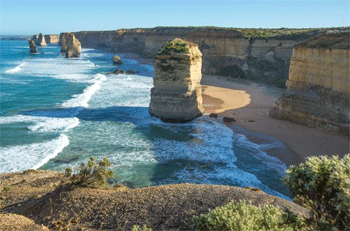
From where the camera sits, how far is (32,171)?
14.7 m

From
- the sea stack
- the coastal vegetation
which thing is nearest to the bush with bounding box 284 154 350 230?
the coastal vegetation

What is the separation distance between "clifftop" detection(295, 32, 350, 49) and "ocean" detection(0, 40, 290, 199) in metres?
8.63

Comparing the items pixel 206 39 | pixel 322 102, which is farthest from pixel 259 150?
pixel 206 39

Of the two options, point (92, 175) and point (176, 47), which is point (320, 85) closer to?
point (176, 47)

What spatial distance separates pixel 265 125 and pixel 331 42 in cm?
775

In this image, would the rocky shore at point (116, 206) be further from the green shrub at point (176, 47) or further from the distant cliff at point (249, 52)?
the distant cliff at point (249, 52)

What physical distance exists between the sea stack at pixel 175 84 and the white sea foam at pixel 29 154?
8612 millimetres

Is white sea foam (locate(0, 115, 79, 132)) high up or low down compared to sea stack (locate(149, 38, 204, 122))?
down

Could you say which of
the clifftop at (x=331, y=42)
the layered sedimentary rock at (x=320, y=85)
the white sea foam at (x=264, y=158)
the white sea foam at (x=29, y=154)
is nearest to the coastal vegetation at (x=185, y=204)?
the white sea foam at (x=29, y=154)

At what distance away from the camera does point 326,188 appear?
6.02 metres

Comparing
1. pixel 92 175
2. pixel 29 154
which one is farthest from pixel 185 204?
pixel 29 154

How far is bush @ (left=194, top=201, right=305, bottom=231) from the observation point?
620cm

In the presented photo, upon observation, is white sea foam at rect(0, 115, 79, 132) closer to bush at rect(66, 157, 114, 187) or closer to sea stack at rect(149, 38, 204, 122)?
sea stack at rect(149, 38, 204, 122)

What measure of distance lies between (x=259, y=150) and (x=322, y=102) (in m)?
6.46
